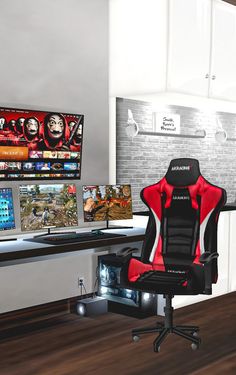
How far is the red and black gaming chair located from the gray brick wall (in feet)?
4.36

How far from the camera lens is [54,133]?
4461mm

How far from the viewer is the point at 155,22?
4.79 m

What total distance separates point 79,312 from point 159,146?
2000 mm

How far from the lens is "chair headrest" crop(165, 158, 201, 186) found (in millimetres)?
3885

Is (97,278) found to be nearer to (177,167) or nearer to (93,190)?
(93,190)

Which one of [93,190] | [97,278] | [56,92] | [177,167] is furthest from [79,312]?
[56,92]

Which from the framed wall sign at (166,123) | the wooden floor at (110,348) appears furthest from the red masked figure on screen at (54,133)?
the wooden floor at (110,348)

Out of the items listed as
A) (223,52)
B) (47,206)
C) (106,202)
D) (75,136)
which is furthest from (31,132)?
(223,52)

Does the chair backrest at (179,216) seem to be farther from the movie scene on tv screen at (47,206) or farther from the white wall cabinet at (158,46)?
the white wall cabinet at (158,46)

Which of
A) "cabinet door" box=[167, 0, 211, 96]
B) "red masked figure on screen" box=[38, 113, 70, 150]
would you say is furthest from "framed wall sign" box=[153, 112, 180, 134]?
"red masked figure on screen" box=[38, 113, 70, 150]

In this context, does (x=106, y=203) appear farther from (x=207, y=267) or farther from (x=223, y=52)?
(x=223, y=52)

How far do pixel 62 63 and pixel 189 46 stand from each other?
50.3 inches

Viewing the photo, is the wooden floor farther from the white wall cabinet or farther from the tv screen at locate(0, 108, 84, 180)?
the white wall cabinet

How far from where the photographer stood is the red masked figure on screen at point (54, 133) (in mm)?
4398
